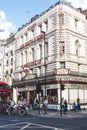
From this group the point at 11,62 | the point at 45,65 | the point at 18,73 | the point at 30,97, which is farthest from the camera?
the point at 11,62

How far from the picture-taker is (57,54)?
3872 centimetres

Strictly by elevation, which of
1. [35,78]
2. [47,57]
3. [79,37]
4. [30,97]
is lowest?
[30,97]

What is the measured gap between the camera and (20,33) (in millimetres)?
50344

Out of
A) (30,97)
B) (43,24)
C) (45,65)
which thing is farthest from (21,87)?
(43,24)

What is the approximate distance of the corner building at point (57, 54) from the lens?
3794cm

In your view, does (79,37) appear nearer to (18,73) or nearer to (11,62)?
(18,73)

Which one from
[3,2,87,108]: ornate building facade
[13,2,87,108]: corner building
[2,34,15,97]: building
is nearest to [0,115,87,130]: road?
[13,2,87,108]: corner building

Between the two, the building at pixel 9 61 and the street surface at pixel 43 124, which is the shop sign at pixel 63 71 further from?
the building at pixel 9 61

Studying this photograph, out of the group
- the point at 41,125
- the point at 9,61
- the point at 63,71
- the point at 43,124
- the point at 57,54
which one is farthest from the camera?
the point at 9,61

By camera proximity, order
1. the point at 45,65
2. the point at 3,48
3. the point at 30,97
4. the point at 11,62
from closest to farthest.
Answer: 1. the point at 45,65
2. the point at 30,97
3. the point at 11,62
4. the point at 3,48

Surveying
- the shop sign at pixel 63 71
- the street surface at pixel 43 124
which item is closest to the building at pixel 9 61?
the shop sign at pixel 63 71

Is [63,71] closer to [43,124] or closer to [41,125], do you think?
[43,124]

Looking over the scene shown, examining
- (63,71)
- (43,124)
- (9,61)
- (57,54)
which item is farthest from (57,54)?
(43,124)

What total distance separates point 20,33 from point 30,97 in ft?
42.5
